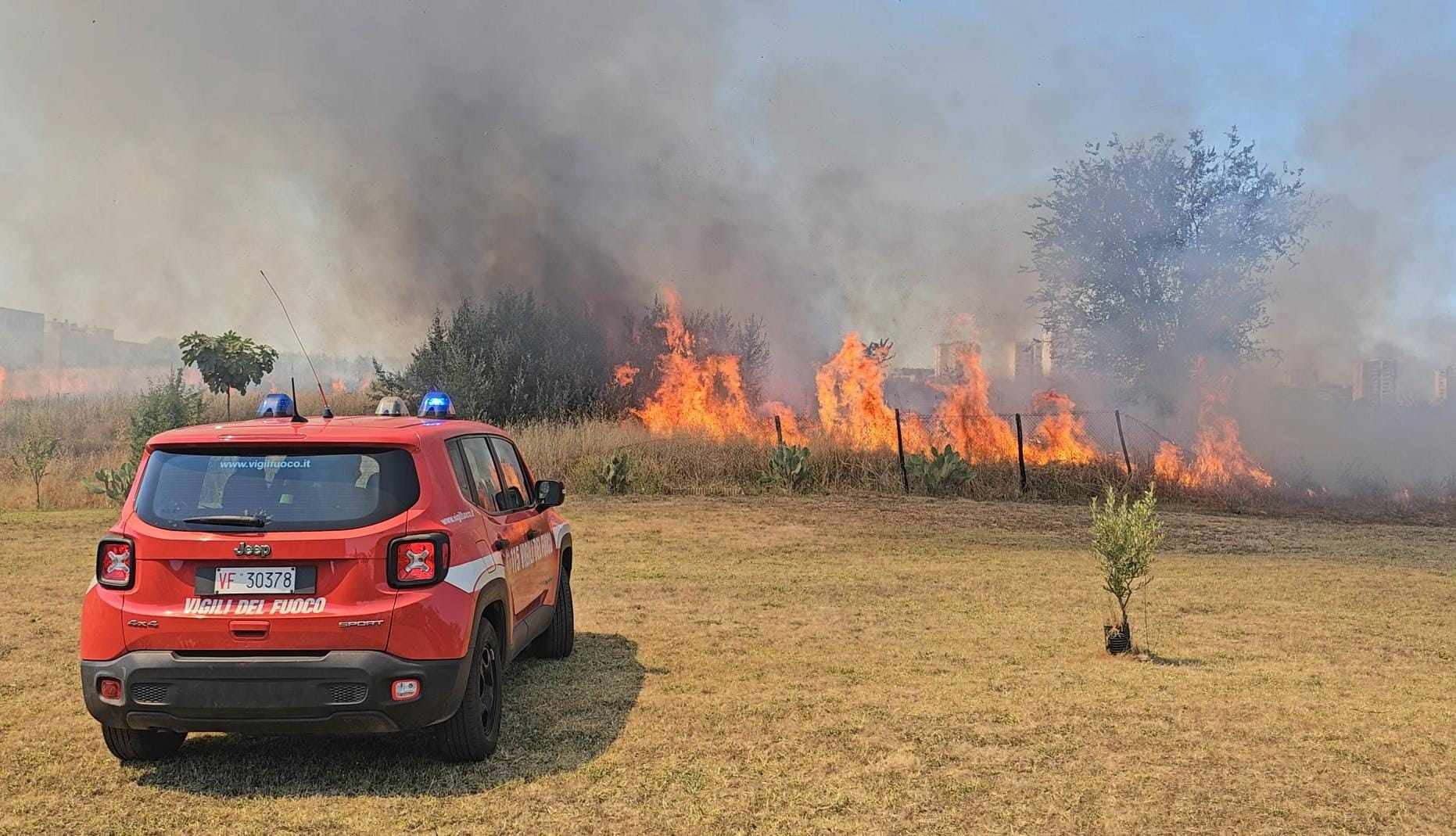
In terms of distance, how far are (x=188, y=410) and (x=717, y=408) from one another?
537 inches

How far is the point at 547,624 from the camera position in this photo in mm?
6945

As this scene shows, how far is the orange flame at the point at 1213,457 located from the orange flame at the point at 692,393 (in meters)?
9.12

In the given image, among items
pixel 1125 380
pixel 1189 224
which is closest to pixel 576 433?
pixel 1125 380

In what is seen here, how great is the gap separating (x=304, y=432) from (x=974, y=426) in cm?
2216

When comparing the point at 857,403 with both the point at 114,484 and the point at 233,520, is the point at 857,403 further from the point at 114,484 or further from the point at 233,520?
the point at 233,520

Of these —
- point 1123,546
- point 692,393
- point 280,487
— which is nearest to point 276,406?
point 280,487

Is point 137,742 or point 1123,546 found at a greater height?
point 1123,546

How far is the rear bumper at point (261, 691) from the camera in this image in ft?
14.4

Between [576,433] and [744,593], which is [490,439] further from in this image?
[576,433]

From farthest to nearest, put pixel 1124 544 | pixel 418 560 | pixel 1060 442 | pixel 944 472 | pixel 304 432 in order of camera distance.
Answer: pixel 1060 442
pixel 944 472
pixel 1124 544
pixel 304 432
pixel 418 560

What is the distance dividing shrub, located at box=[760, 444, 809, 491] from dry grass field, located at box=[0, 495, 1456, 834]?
947cm

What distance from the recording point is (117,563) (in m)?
4.59

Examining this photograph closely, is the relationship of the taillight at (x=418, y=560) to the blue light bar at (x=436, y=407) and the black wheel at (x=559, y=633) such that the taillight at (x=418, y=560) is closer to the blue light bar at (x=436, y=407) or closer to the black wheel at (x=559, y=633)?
the blue light bar at (x=436, y=407)

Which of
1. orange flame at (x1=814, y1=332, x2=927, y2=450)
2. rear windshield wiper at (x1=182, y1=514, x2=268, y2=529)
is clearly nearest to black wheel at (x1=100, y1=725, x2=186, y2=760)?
rear windshield wiper at (x1=182, y1=514, x2=268, y2=529)
